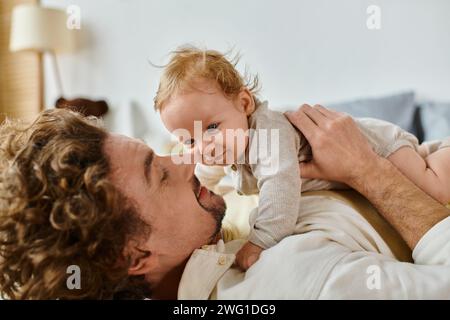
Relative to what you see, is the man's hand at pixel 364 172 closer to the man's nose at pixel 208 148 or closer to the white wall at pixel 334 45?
the man's nose at pixel 208 148

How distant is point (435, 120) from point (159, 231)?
1.60 m

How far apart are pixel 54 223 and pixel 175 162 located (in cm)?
31

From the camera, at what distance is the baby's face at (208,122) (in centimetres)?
104

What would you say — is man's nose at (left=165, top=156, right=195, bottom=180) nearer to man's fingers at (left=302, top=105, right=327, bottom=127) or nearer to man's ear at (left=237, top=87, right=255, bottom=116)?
man's ear at (left=237, top=87, right=255, bottom=116)

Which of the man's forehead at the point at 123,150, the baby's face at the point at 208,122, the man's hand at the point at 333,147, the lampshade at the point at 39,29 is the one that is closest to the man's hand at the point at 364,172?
the man's hand at the point at 333,147

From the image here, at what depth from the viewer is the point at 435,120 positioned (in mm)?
2088

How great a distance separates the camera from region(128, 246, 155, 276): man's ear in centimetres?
89

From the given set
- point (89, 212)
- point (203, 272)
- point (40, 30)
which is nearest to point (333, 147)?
point (203, 272)

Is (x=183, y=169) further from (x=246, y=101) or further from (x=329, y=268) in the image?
(x=329, y=268)

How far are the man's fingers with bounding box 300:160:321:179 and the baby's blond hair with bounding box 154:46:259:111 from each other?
233 millimetres

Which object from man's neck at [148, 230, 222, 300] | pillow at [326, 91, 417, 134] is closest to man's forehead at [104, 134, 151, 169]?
man's neck at [148, 230, 222, 300]

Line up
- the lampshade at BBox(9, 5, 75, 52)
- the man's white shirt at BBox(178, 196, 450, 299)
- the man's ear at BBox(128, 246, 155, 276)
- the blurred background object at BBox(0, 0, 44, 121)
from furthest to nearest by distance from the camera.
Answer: the blurred background object at BBox(0, 0, 44, 121) < the lampshade at BBox(9, 5, 75, 52) < the man's ear at BBox(128, 246, 155, 276) < the man's white shirt at BBox(178, 196, 450, 299)

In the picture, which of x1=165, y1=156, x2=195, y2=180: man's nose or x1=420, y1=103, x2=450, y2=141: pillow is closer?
x1=165, y1=156, x2=195, y2=180: man's nose
